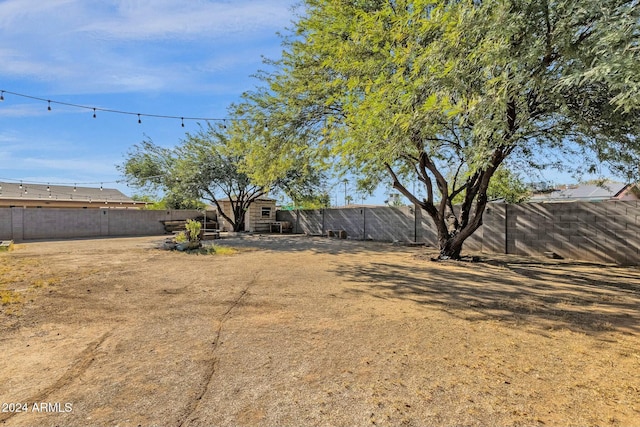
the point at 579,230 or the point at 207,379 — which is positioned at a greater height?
the point at 579,230

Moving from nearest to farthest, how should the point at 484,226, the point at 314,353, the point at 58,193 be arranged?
the point at 314,353
the point at 484,226
the point at 58,193

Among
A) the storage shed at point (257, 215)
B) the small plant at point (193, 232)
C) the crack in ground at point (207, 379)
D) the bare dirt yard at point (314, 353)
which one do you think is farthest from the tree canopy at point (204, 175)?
the crack in ground at point (207, 379)

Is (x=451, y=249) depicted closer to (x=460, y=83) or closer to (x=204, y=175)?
(x=460, y=83)

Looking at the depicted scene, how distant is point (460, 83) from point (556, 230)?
785cm

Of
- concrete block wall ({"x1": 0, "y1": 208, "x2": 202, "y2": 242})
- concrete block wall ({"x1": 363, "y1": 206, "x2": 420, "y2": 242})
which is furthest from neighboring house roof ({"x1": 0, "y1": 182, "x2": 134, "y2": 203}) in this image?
concrete block wall ({"x1": 363, "y1": 206, "x2": 420, "y2": 242})

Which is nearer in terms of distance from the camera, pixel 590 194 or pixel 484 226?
pixel 484 226

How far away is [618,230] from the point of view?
8703 millimetres

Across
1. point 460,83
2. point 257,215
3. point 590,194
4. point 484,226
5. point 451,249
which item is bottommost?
point 451,249

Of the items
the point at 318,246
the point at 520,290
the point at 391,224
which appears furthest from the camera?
the point at 391,224

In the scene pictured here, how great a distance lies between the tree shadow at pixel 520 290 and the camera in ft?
12.7

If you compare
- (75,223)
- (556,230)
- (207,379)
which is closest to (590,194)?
(556,230)

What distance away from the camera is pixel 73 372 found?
7.85 feet

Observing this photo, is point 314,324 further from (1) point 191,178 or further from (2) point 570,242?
(1) point 191,178

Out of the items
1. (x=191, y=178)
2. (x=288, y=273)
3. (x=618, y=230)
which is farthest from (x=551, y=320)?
(x=191, y=178)
